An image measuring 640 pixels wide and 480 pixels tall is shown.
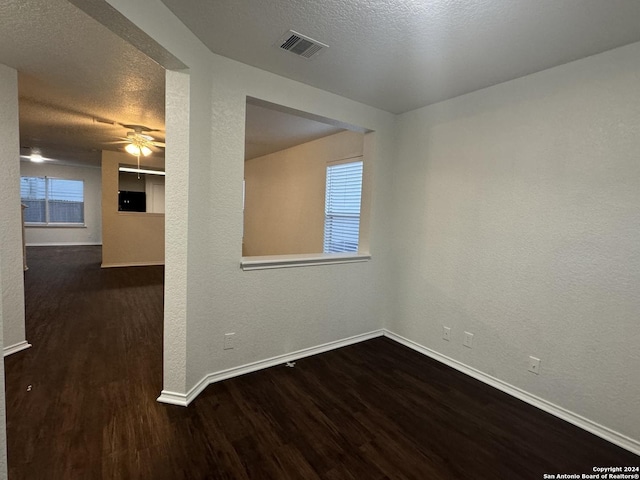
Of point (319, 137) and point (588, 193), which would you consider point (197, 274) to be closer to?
point (588, 193)

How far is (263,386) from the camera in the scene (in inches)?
93.9

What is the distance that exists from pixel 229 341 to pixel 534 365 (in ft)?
7.84

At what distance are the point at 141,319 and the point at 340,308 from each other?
2.47 m

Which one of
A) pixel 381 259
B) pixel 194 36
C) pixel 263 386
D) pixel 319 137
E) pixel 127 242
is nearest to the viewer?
pixel 194 36

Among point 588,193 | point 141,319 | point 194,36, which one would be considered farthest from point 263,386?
point 588,193

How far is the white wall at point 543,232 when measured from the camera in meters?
1.94

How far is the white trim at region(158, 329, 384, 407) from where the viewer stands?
2119mm

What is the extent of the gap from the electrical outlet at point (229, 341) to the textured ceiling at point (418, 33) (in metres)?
2.15

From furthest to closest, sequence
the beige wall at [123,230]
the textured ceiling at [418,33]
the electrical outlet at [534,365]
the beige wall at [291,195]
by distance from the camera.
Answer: the beige wall at [123,230] < the beige wall at [291,195] < the electrical outlet at [534,365] < the textured ceiling at [418,33]

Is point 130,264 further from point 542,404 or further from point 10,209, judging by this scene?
point 542,404

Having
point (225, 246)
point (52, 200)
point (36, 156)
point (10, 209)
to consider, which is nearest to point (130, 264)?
point (36, 156)

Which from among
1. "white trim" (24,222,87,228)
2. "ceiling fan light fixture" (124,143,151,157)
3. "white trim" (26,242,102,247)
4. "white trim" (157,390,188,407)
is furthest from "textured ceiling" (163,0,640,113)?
"white trim" (26,242,102,247)

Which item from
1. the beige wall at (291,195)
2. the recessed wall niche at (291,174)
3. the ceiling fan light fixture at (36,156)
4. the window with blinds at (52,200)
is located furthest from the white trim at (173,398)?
the window with blinds at (52,200)

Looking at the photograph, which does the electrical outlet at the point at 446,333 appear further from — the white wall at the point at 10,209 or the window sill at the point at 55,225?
the window sill at the point at 55,225
